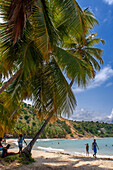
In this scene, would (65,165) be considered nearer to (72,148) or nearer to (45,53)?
(45,53)

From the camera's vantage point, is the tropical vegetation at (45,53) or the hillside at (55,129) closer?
the tropical vegetation at (45,53)

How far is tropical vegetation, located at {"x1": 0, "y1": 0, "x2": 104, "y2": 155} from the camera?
4469 mm

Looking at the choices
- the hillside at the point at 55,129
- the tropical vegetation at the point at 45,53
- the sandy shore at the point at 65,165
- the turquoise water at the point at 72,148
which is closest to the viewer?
the tropical vegetation at the point at 45,53

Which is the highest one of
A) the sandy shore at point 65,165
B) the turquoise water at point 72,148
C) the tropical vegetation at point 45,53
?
the tropical vegetation at point 45,53

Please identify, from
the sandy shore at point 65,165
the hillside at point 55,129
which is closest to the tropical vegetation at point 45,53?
the sandy shore at point 65,165

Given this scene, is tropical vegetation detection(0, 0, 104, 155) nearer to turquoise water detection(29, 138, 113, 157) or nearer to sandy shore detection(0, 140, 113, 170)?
sandy shore detection(0, 140, 113, 170)

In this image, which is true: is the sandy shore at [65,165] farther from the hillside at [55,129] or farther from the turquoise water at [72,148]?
the hillside at [55,129]

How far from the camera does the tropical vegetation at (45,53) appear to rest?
447 centimetres

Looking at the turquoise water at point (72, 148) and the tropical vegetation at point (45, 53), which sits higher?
the tropical vegetation at point (45, 53)

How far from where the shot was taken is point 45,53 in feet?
15.0

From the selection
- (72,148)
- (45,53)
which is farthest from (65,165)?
(72,148)

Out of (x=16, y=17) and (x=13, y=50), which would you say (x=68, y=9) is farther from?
(x=13, y=50)

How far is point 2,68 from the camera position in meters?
5.77

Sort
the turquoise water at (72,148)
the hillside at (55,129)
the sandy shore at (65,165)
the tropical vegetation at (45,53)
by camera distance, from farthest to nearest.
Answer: the hillside at (55,129) → the turquoise water at (72,148) → the sandy shore at (65,165) → the tropical vegetation at (45,53)
